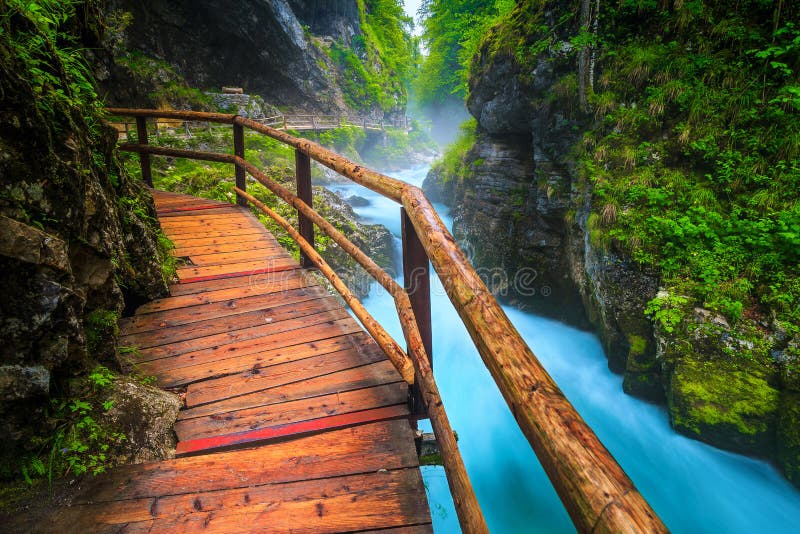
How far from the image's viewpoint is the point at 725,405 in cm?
509

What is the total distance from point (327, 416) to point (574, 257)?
24.4 feet

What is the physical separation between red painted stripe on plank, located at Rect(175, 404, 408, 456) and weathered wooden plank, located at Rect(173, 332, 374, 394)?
403 mm

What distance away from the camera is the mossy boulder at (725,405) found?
487cm

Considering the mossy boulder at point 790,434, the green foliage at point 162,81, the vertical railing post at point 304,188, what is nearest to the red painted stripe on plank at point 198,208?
the vertical railing post at point 304,188

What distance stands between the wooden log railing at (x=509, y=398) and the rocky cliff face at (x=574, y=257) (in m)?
5.09

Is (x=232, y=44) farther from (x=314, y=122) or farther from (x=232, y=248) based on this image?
(x=232, y=248)

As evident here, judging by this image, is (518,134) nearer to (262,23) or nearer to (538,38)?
(538,38)

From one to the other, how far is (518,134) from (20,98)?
10.8 m

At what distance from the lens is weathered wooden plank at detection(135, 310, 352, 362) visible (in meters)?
2.54

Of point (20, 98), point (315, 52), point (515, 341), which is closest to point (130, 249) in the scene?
point (20, 98)

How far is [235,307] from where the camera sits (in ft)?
10.4

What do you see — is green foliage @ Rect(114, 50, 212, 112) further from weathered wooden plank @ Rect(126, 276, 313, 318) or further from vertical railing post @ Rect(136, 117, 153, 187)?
weathered wooden plank @ Rect(126, 276, 313, 318)

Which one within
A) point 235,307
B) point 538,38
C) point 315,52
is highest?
point 315,52

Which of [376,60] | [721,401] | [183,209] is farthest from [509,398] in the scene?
[376,60]
